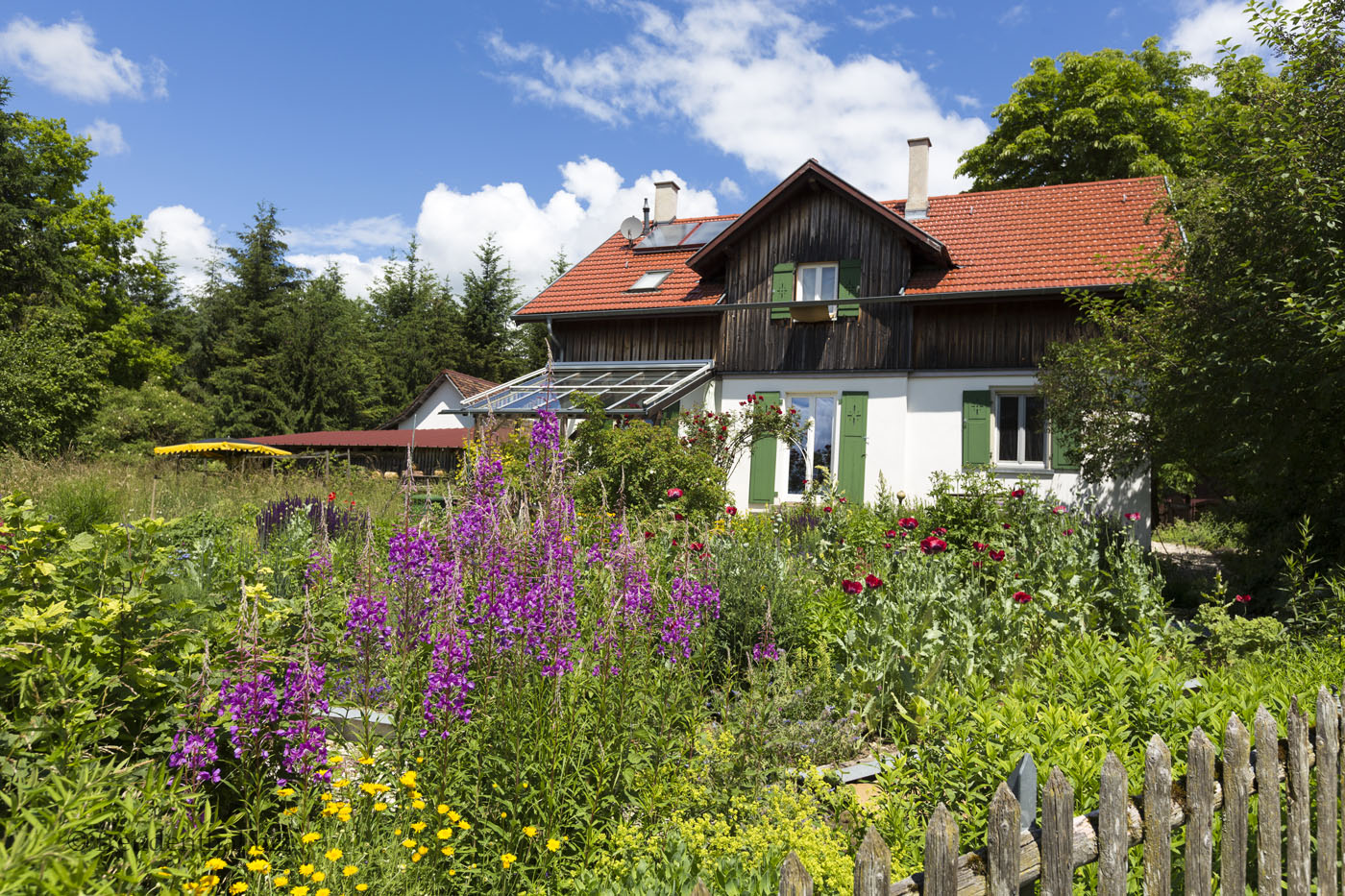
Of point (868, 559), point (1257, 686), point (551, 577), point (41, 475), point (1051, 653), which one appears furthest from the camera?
point (41, 475)

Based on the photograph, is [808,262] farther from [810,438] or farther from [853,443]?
[853,443]

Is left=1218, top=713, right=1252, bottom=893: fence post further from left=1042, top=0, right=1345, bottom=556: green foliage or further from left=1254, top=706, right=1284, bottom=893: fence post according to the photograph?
left=1042, top=0, right=1345, bottom=556: green foliage

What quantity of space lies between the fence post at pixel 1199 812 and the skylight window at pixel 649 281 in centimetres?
1486

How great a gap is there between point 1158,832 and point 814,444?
12253mm

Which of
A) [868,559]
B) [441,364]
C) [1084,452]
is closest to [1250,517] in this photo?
[1084,452]

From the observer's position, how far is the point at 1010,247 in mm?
14133

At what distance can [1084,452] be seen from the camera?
995 cm

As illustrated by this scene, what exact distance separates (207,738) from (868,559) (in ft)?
17.7

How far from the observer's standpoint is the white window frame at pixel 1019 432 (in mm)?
12859

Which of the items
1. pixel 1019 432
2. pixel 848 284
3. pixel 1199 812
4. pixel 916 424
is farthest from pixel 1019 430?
pixel 1199 812

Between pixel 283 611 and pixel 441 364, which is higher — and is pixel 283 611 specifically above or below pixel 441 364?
below

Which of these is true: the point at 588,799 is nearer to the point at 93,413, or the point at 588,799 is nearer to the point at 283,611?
the point at 283,611

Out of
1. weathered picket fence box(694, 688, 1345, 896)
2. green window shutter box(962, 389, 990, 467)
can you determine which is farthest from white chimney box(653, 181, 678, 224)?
weathered picket fence box(694, 688, 1345, 896)

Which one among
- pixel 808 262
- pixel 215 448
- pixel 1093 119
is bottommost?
pixel 215 448
